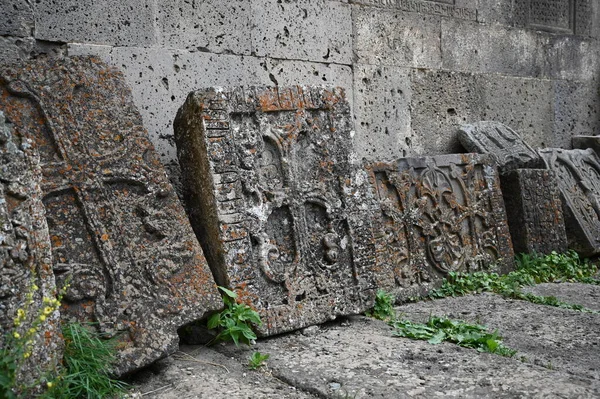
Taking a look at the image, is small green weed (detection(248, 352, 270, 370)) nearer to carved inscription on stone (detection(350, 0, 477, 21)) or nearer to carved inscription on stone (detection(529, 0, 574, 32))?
carved inscription on stone (detection(350, 0, 477, 21))

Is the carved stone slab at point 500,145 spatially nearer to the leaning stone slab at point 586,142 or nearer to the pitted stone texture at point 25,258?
the leaning stone slab at point 586,142

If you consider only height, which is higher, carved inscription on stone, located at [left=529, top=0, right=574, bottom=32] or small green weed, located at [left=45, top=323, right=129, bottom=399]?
carved inscription on stone, located at [left=529, top=0, right=574, bottom=32]

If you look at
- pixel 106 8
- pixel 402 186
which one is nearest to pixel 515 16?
pixel 402 186

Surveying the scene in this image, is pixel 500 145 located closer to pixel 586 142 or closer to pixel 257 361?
pixel 586 142

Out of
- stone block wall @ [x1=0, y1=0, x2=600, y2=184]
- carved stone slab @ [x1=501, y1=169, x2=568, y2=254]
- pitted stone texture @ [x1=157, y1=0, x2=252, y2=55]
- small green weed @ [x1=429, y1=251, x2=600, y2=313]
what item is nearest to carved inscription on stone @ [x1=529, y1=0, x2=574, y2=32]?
stone block wall @ [x1=0, y1=0, x2=600, y2=184]

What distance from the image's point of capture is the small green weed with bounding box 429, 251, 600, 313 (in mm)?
4160

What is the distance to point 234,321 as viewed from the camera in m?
2.98

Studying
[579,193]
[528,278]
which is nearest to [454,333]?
[528,278]

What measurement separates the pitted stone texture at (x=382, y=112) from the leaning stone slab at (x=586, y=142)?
1.87 metres

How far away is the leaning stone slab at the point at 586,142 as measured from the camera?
19.6ft

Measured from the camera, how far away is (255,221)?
3.20m

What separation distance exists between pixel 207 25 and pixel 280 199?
1369 mm

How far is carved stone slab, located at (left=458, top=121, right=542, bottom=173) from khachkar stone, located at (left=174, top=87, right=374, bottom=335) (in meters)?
1.88

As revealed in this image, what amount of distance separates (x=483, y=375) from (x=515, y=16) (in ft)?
14.1
